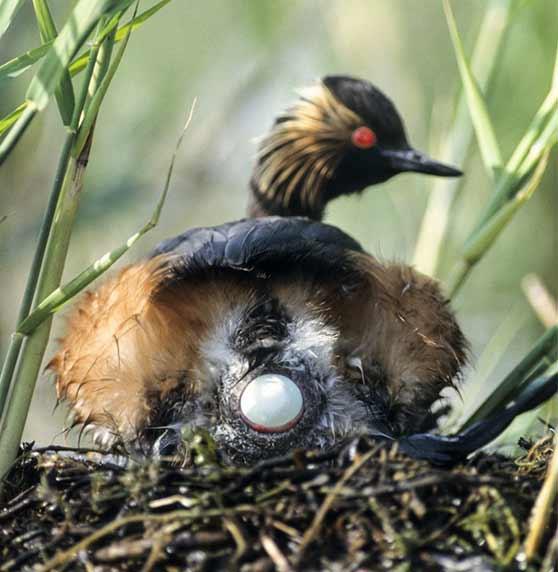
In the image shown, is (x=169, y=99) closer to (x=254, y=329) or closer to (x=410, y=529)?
(x=254, y=329)

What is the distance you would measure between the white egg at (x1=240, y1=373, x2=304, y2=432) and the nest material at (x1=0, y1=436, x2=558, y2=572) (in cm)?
47

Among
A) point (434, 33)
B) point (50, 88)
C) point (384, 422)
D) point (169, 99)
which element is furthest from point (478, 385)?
point (434, 33)

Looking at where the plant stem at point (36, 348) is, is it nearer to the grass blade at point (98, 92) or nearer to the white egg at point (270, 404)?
the grass blade at point (98, 92)

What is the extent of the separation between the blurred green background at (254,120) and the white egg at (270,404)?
1828 millimetres

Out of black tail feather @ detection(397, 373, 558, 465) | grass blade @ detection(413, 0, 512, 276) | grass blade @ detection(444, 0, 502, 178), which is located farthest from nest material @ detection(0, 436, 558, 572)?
grass blade @ detection(413, 0, 512, 276)

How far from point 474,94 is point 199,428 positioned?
1.13 meters

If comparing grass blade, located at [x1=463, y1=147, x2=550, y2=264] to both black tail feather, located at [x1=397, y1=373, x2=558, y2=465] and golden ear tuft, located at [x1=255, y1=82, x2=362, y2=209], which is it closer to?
black tail feather, located at [x1=397, y1=373, x2=558, y2=465]

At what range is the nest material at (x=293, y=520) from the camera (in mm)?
1776

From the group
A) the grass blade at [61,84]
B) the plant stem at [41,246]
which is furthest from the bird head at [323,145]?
the plant stem at [41,246]

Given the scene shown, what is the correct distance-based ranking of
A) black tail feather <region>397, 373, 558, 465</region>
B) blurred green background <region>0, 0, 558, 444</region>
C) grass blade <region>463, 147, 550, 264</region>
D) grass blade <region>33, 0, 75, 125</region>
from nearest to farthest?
grass blade <region>33, 0, 75, 125</region>, black tail feather <region>397, 373, 558, 465</region>, grass blade <region>463, 147, 550, 264</region>, blurred green background <region>0, 0, 558, 444</region>

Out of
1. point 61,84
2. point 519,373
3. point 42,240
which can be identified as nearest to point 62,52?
point 61,84

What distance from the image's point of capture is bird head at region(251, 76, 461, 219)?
438 cm

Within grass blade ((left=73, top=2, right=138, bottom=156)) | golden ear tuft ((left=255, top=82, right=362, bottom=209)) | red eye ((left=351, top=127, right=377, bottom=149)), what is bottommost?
grass blade ((left=73, top=2, right=138, bottom=156))

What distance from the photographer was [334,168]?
454cm
